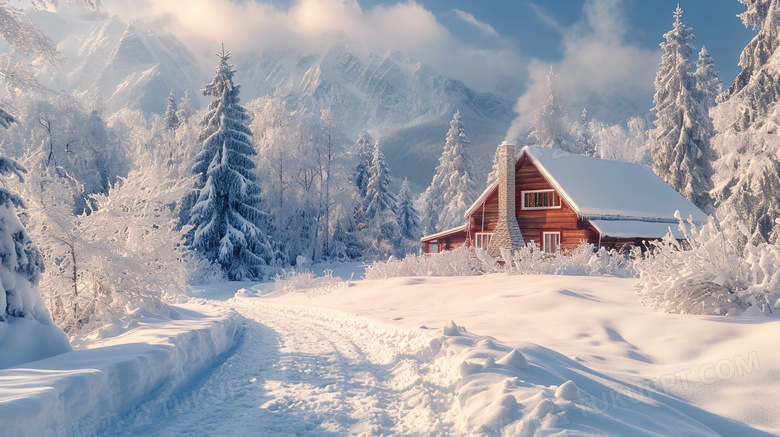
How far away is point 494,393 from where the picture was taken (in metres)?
4.84

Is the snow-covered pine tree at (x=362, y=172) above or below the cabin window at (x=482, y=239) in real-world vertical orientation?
above

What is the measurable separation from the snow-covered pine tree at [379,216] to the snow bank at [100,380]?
34535 millimetres

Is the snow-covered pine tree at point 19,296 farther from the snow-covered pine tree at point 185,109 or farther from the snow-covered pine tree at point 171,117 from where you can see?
the snow-covered pine tree at point 171,117

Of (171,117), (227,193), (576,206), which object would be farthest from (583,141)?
(171,117)

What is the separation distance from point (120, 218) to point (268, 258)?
20478 millimetres

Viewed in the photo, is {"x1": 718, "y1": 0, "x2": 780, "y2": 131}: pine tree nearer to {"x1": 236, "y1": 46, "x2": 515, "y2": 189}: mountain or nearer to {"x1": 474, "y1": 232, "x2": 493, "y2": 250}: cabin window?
{"x1": 474, "y1": 232, "x2": 493, "y2": 250}: cabin window

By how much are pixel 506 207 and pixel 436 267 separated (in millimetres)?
6306

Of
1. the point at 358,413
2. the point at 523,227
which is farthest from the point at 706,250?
the point at 523,227

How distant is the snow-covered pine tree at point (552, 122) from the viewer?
148 feet

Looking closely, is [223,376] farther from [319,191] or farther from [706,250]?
[319,191]

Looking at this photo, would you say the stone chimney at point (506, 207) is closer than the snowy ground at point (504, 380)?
No

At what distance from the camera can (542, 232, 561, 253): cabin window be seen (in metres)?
24.2

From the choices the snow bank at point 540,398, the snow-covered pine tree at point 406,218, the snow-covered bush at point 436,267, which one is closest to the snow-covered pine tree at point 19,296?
the snow bank at point 540,398

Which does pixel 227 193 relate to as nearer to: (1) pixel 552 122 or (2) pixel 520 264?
(2) pixel 520 264
